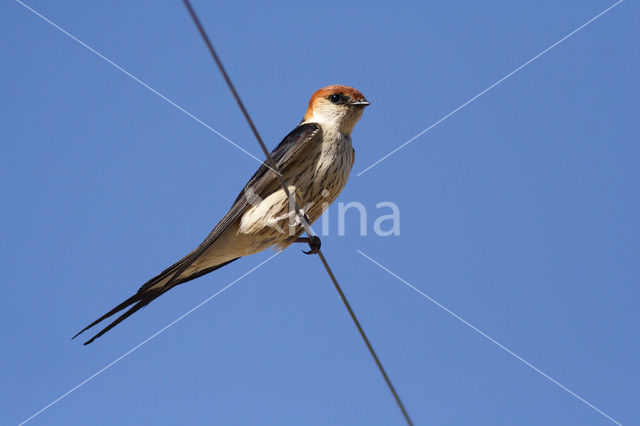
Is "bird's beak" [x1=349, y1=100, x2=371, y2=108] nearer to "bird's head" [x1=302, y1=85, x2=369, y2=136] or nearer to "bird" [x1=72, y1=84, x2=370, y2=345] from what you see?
"bird's head" [x1=302, y1=85, x2=369, y2=136]

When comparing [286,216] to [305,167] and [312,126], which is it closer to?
[305,167]

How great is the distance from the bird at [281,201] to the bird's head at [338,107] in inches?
0.5

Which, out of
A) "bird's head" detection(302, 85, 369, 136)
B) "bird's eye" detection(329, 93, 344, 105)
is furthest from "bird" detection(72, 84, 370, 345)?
"bird's eye" detection(329, 93, 344, 105)

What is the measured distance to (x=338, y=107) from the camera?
5.60 meters

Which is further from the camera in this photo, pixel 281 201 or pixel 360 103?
pixel 360 103

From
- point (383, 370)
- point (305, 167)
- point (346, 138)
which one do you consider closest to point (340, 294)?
point (383, 370)

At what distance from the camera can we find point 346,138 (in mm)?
5488

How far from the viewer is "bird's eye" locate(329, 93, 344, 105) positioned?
223 inches

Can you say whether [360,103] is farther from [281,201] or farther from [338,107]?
[281,201]

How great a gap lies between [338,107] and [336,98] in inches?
5.0

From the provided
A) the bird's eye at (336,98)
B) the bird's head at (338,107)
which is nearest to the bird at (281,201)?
the bird's head at (338,107)

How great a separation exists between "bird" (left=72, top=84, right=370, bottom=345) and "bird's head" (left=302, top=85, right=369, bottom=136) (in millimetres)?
12

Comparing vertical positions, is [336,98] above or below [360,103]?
above

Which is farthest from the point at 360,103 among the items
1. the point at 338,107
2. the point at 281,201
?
the point at 281,201
